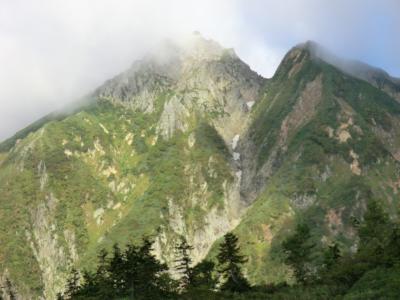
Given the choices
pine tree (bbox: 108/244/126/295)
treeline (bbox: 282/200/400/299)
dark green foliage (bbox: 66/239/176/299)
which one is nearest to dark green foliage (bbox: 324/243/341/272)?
treeline (bbox: 282/200/400/299)

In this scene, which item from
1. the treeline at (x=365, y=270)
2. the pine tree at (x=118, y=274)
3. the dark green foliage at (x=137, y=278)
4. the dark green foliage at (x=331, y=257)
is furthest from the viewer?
the dark green foliage at (x=331, y=257)

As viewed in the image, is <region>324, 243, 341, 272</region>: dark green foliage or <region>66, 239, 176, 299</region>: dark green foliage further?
<region>324, 243, 341, 272</region>: dark green foliage

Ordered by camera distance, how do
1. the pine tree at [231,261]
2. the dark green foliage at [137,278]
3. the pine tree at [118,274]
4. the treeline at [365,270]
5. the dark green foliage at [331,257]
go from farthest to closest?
the dark green foliage at [331,257], the pine tree at [231,261], the pine tree at [118,274], the dark green foliage at [137,278], the treeline at [365,270]

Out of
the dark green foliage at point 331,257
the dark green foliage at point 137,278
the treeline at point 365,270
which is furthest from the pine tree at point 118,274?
the dark green foliage at point 331,257

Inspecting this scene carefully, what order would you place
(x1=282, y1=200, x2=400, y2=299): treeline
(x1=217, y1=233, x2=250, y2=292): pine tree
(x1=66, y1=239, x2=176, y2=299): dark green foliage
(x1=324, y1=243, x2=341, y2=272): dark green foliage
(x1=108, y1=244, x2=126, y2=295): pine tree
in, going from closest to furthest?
(x1=282, y1=200, x2=400, y2=299): treeline → (x1=66, y1=239, x2=176, y2=299): dark green foliage → (x1=108, y1=244, x2=126, y2=295): pine tree → (x1=217, y1=233, x2=250, y2=292): pine tree → (x1=324, y1=243, x2=341, y2=272): dark green foliage

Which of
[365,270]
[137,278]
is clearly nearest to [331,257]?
[365,270]

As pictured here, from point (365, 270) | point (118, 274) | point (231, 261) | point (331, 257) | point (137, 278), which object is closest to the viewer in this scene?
point (365, 270)

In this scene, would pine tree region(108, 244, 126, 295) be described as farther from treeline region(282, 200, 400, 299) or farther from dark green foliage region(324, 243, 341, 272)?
dark green foliage region(324, 243, 341, 272)

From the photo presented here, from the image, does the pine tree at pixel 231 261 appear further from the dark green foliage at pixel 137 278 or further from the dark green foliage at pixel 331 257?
the dark green foliage at pixel 331 257

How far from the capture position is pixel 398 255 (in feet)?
234

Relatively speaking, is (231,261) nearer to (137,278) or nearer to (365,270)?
(137,278)

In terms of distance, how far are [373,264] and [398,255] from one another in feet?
17.9

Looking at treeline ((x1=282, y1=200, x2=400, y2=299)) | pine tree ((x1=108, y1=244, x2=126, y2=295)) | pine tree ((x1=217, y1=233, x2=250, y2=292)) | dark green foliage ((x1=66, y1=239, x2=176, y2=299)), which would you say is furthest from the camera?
pine tree ((x1=217, y1=233, x2=250, y2=292))

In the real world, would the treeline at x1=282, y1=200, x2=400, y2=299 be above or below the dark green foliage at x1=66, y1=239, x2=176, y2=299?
above
